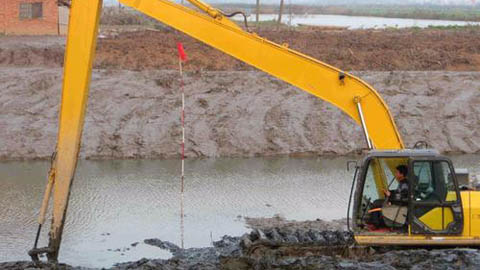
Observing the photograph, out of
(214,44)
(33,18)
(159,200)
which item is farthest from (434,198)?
(33,18)

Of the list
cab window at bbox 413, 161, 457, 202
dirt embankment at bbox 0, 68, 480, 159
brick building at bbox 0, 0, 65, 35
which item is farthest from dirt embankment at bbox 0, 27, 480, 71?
cab window at bbox 413, 161, 457, 202

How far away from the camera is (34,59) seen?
1233 inches

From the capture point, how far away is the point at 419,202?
1275 cm

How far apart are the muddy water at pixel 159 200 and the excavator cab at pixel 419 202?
3.45 metres

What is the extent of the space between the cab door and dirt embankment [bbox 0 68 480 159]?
11633mm

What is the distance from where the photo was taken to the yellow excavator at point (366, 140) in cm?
1278

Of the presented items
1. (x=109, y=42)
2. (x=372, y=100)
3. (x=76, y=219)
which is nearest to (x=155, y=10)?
(x=372, y=100)

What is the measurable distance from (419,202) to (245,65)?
19.7 meters

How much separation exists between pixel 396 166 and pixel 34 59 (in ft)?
67.2

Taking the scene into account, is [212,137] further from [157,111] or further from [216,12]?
[216,12]

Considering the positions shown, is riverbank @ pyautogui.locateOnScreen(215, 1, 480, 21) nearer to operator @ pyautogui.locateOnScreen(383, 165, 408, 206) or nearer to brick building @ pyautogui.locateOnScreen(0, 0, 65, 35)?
brick building @ pyautogui.locateOnScreen(0, 0, 65, 35)

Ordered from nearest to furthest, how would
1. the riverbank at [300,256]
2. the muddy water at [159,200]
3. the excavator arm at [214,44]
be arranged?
the riverbank at [300,256], the excavator arm at [214,44], the muddy water at [159,200]

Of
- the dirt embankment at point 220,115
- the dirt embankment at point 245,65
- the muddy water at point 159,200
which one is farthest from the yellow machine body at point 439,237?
the dirt embankment at point 245,65

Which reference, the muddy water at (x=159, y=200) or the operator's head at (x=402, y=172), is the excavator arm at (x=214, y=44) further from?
the muddy water at (x=159, y=200)
